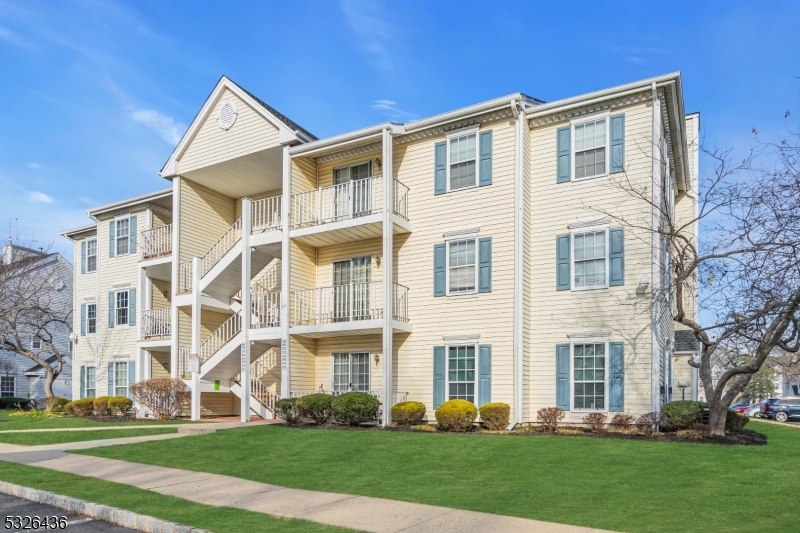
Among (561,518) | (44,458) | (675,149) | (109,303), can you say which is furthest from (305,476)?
(109,303)

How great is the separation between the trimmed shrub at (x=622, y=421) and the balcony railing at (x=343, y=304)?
6747 mm

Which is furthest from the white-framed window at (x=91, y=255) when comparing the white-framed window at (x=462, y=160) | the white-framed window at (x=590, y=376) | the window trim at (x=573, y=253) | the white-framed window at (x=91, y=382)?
the white-framed window at (x=590, y=376)

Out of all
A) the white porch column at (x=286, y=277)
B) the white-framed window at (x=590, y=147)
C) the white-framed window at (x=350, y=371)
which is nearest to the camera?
the white-framed window at (x=590, y=147)

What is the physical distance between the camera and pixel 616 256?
17.6 meters

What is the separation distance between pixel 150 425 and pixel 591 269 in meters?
13.9

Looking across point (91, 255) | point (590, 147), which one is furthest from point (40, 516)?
point (91, 255)

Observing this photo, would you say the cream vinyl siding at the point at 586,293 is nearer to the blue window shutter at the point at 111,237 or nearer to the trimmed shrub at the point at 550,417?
the trimmed shrub at the point at 550,417

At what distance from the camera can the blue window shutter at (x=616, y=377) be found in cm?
1706

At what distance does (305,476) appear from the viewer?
1120 cm

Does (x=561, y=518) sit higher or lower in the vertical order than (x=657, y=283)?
lower

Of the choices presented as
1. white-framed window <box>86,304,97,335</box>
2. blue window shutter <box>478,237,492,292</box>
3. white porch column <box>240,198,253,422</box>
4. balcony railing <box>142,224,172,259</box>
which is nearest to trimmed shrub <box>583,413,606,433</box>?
blue window shutter <box>478,237,492,292</box>

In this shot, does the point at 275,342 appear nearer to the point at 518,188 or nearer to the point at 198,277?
the point at 198,277

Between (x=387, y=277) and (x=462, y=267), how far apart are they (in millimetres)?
2240

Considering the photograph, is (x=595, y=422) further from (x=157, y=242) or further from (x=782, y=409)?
(x=782, y=409)
